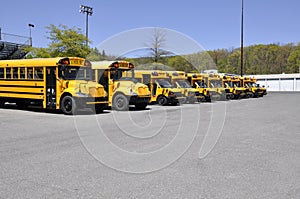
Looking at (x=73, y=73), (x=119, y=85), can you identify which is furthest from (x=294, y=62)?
(x=73, y=73)

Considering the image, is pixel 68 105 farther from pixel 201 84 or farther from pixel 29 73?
pixel 201 84

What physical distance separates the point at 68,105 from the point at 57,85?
1.12 metres

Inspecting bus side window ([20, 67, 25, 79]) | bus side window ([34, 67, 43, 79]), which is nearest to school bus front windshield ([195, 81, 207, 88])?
bus side window ([34, 67, 43, 79])

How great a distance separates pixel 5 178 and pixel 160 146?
3607mm

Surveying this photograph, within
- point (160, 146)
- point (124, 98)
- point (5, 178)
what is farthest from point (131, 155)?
point (124, 98)

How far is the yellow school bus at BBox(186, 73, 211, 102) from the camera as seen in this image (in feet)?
84.4

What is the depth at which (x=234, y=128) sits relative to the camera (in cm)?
1084

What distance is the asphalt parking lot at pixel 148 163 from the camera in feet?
14.9

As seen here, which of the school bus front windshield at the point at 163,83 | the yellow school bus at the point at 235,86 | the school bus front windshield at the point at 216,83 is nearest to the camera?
the school bus front windshield at the point at 163,83

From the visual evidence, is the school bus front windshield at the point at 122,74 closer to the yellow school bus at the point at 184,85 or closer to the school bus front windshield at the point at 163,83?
the school bus front windshield at the point at 163,83

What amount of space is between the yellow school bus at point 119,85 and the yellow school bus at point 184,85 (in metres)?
5.92

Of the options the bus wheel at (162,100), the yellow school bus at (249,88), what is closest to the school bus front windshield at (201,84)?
the bus wheel at (162,100)

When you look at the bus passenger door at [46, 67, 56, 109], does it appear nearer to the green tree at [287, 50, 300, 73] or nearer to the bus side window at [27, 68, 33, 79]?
the bus side window at [27, 68, 33, 79]

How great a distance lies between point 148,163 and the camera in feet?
19.8
